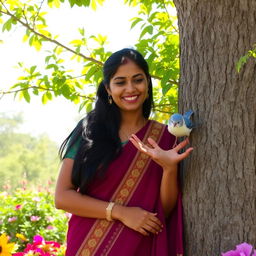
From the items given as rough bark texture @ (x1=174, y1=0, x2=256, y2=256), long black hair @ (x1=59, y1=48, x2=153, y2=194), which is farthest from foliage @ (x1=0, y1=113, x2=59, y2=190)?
rough bark texture @ (x1=174, y1=0, x2=256, y2=256)

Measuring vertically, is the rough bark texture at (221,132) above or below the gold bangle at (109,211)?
above

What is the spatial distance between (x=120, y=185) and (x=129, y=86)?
0.47 meters

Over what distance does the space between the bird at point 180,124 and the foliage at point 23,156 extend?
14793 millimetres

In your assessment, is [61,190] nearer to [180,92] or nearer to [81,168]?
[81,168]

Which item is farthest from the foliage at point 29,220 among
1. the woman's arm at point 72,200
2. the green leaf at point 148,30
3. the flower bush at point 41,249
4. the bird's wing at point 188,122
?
the bird's wing at point 188,122

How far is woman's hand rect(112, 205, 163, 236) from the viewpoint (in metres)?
2.33

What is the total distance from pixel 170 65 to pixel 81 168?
33.0 inches

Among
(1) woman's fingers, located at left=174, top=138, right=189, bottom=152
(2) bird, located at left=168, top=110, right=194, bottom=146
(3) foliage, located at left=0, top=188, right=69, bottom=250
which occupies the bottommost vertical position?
(3) foliage, located at left=0, top=188, right=69, bottom=250

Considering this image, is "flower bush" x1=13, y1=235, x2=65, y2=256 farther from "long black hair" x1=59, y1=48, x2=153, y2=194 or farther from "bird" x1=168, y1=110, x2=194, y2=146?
"bird" x1=168, y1=110, x2=194, y2=146

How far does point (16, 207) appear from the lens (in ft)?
15.3

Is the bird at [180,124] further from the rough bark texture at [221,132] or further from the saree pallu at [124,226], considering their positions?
the saree pallu at [124,226]

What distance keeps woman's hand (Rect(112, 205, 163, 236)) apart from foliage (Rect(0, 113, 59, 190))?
575 inches

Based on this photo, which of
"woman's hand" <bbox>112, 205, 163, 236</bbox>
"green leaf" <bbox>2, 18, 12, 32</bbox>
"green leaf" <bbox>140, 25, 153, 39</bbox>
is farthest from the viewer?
"green leaf" <bbox>2, 18, 12, 32</bbox>

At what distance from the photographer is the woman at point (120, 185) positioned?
7.77 feet
